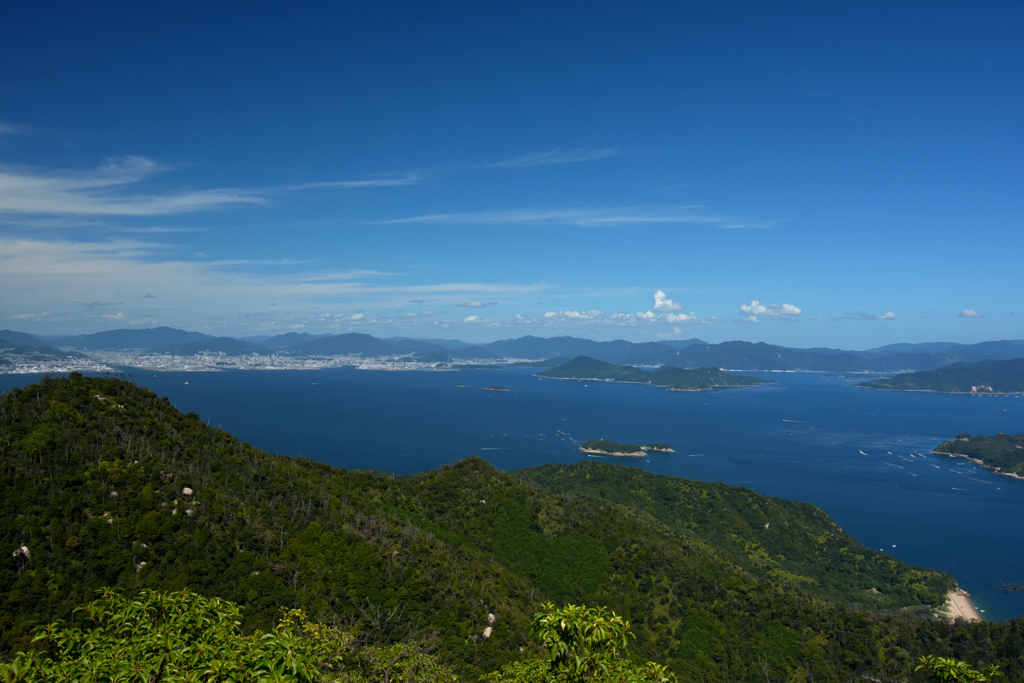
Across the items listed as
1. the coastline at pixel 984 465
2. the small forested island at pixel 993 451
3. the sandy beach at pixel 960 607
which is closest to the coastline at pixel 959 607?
the sandy beach at pixel 960 607

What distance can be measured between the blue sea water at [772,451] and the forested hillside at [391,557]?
71.8 feet

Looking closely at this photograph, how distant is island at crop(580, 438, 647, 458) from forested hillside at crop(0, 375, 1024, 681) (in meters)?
62.3

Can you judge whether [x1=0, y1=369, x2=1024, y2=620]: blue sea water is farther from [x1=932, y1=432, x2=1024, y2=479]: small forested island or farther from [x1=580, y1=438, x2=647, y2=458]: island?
[x1=932, y1=432, x2=1024, y2=479]: small forested island

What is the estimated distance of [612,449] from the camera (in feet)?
447

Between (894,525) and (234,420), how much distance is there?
146 metres

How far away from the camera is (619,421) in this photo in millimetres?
181750

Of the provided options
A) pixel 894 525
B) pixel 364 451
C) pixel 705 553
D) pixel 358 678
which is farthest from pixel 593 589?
pixel 364 451

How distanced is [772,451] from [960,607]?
77.0 m

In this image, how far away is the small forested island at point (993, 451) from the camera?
430 ft

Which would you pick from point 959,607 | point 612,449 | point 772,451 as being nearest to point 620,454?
point 612,449

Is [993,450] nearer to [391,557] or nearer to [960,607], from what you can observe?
[960,607]

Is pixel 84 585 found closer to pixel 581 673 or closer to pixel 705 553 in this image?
pixel 581 673

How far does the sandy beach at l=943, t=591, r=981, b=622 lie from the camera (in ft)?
209

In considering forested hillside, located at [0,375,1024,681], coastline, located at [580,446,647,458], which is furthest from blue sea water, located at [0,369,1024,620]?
forested hillside, located at [0,375,1024,681]
